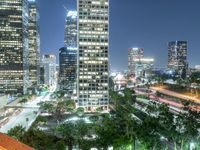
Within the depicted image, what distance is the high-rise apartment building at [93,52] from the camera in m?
116

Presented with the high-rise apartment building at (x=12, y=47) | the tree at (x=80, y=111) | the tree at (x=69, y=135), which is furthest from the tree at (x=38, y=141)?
the high-rise apartment building at (x=12, y=47)

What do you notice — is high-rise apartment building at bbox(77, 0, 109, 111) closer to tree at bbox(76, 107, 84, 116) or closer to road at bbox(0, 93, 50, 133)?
tree at bbox(76, 107, 84, 116)

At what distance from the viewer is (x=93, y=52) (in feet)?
384

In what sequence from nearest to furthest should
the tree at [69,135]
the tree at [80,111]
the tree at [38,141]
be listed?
the tree at [38,141], the tree at [69,135], the tree at [80,111]

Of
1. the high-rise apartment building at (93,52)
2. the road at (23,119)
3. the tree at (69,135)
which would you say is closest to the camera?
the tree at (69,135)

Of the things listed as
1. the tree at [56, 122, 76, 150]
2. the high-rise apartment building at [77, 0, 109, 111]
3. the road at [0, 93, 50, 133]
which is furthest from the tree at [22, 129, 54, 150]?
the high-rise apartment building at [77, 0, 109, 111]

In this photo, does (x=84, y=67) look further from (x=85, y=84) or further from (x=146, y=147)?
(x=146, y=147)

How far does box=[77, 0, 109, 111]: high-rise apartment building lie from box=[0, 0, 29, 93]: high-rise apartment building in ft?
191

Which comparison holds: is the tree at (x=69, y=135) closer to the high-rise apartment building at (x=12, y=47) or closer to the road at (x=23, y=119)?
the road at (x=23, y=119)

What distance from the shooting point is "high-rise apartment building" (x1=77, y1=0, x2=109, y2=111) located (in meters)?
116

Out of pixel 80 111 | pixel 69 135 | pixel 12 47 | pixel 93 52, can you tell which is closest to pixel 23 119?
pixel 80 111

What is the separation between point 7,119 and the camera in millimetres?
92688

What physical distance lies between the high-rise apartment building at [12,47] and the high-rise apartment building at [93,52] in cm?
5825

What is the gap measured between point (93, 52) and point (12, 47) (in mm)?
62773
